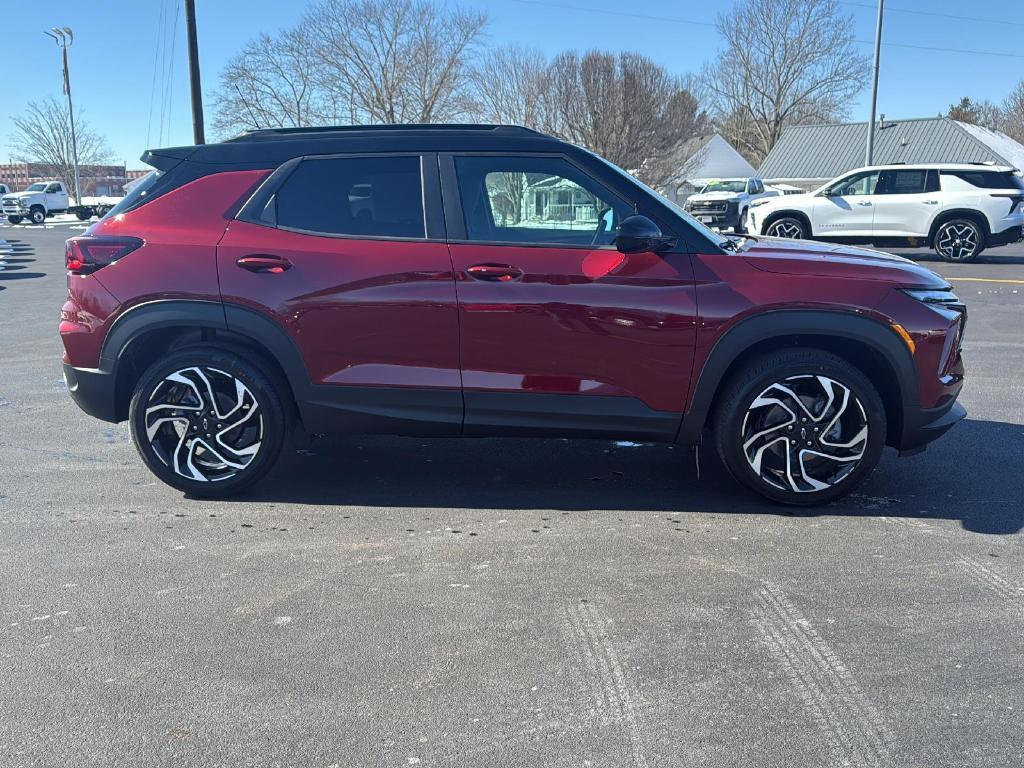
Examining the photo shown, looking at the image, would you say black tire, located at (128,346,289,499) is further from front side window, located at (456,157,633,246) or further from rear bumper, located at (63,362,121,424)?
front side window, located at (456,157,633,246)

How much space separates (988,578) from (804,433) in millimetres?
1010

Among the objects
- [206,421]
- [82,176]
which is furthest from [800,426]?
[82,176]

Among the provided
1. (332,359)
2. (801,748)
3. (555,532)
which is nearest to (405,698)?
(801,748)

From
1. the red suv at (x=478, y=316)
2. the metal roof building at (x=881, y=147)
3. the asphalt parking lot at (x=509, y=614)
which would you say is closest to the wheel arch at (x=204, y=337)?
the red suv at (x=478, y=316)

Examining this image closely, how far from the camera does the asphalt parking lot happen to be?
103 inches

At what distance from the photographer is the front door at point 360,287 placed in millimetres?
4234

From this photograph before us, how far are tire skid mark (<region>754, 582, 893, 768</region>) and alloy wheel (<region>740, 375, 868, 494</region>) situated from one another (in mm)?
947

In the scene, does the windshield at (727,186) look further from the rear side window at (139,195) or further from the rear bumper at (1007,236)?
the rear side window at (139,195)

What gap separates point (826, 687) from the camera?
2.86m

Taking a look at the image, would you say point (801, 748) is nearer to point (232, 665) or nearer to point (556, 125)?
point (232, 665)

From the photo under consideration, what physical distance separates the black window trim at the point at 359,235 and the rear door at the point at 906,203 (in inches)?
596

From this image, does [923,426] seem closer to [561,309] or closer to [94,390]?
[561,309]

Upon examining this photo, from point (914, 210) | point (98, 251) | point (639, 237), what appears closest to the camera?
point (639, 237)

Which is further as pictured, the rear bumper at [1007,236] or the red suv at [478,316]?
the rear bumper at [1007,236]
